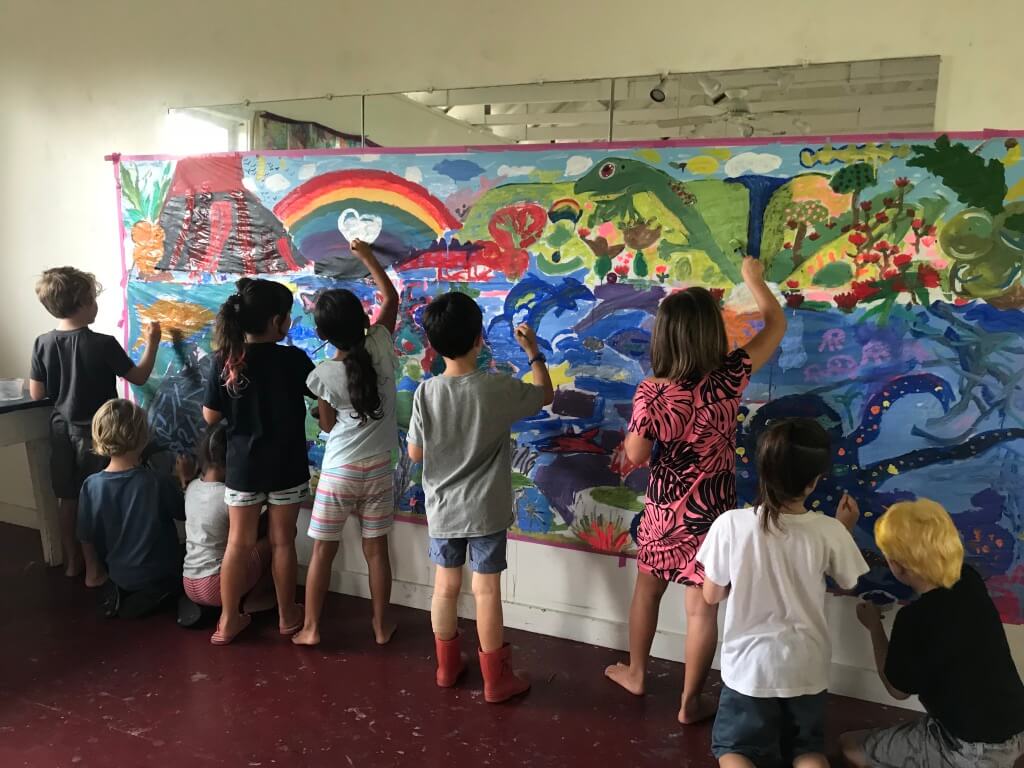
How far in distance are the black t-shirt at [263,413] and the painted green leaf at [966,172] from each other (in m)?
2.13

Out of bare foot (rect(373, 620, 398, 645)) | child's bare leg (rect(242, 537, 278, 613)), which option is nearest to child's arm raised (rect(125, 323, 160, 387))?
child's bare leg (rect(242, 537, 278, 613))

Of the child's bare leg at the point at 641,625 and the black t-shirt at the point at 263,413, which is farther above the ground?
the black t-shirt at the point at 263,413

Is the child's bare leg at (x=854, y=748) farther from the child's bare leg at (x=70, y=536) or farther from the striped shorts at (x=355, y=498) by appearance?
the child's bare leg at (x=70, y=536)

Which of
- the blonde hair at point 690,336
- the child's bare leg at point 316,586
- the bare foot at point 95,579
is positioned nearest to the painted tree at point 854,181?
the blonde hair at point 690,336

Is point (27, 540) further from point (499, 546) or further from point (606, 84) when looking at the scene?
point (606, 84)

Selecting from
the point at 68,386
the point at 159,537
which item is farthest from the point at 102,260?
the point at 159,537

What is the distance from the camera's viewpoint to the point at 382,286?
2.75 metres

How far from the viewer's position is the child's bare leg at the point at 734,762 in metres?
1.89

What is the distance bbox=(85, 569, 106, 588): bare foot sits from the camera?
3.20 meters

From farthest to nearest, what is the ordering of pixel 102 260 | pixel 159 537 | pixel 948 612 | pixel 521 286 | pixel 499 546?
pixel 102 260 → pixel 159 537 → pixel 521 286 → pixel 499 546 → pixel 948 612

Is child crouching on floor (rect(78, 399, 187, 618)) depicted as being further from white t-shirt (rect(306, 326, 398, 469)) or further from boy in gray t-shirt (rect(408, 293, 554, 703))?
boy in gray t-shirt (rect(408, 293, 554, 703))

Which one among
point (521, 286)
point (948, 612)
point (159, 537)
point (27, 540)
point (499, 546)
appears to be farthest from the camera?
point (27, 540)

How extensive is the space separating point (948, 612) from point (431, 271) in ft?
6.33

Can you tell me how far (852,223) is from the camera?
7.28ft
